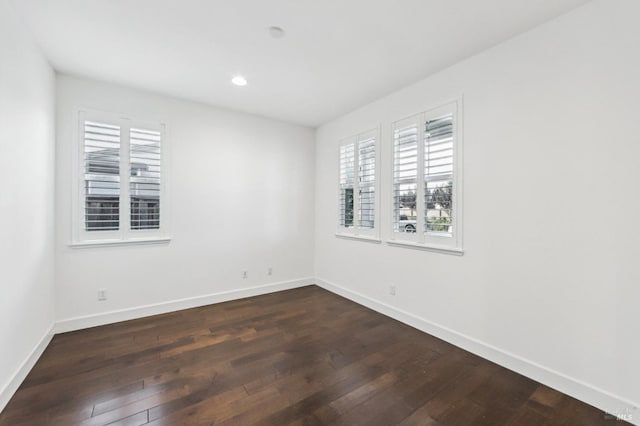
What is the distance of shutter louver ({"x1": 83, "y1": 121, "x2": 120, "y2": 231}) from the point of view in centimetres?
309

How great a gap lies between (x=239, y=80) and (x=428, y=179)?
239 cm

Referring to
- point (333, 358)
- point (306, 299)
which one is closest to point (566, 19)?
point (333, 358)

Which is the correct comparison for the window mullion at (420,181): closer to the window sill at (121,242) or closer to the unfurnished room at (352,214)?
the unfurnished room at (352,214)

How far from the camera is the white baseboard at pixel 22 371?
1839 millimetres

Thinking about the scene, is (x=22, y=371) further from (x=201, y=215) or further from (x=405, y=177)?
(x=405, y=177)

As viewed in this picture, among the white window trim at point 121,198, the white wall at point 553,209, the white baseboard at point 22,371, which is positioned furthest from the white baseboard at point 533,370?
the white baseboard at point 22,371

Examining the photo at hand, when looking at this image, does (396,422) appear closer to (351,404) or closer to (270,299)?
(351,404)

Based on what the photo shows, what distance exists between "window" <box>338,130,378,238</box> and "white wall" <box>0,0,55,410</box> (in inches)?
135

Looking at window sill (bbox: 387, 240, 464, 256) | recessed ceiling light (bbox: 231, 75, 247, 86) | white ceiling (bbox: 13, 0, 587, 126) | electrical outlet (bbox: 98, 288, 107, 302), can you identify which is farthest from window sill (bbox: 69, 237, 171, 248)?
window sill (bbox: 387, 240, 464, 256)

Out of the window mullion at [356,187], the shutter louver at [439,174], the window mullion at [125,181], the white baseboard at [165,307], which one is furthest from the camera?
the window mullion at [356,187]

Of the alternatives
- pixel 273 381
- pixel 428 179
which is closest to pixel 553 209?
pixel 428 179

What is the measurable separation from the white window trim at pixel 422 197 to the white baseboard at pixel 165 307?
6.91 feet

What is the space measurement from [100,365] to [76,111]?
264cm

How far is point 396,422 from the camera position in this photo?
173 centimetres
